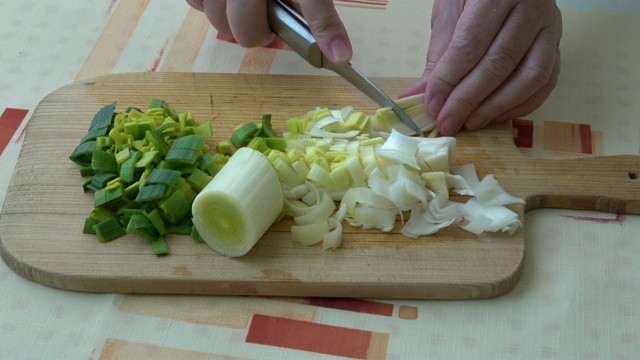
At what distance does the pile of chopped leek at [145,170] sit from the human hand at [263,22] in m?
0.27

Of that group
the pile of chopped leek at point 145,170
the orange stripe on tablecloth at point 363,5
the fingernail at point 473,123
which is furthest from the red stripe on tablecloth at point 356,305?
the orange stripe on tablecloth at point 363,5

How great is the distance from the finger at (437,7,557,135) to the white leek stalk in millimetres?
500

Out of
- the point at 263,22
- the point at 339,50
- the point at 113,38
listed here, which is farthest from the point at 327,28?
the point at 113,38

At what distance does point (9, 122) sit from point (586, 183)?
1.46 meters

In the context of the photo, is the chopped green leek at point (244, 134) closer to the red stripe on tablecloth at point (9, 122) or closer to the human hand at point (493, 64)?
the human hand at point (493, 64)

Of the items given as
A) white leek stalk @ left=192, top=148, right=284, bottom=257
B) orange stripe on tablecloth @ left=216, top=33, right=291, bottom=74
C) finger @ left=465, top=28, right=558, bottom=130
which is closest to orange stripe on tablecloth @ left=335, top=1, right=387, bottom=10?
orange stripe on tablecloth @ left=216, top=33, right=291, bottom=74

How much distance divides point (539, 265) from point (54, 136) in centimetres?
119

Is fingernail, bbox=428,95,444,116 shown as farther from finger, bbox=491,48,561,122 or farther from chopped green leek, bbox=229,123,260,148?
chopped green leek, bbox=229,123,260,148

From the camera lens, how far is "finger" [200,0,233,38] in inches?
79.0

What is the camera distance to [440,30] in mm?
2066

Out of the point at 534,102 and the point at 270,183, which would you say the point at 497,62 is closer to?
the point at 534,102

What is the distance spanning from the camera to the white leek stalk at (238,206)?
1.58 metres

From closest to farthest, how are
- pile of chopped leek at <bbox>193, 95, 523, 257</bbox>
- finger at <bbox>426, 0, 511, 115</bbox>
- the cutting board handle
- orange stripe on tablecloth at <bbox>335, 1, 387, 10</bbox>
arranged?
pile of chopped leek at <bbox>193, 95, 523, 257</bbox> < the cutting board handle < finger at <bbox>426, 0, 511, 115</bbox> < orange stripe on tablecloth at <bbox>335, 1, 387, 10</bbox>

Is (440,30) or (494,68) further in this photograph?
(440,30)
